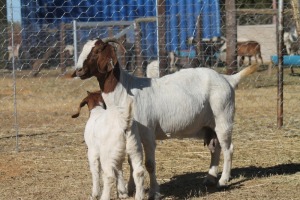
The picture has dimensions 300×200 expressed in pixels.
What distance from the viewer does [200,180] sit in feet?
25.1

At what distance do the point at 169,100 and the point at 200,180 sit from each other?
121 centimetres

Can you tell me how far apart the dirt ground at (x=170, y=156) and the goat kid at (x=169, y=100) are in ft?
1.58

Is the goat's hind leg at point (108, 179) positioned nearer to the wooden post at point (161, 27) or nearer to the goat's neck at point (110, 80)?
the goat's neck at point (110, 80)

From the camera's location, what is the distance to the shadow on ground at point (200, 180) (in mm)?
7000

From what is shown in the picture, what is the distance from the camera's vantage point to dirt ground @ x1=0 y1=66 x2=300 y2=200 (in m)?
7.14

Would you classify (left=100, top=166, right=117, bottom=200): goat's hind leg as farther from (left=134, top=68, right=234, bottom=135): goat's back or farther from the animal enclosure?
the animal enclosure

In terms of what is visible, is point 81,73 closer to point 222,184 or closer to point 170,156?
point 222,184

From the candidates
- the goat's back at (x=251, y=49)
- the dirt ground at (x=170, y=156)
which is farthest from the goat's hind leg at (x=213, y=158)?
the goat's back at (x=251, y=49)

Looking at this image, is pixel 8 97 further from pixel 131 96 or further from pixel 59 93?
pixel 131 96

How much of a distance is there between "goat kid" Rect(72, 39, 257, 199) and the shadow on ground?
0.17 m

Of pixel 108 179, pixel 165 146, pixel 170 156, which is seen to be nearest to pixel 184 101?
pixel 108 179

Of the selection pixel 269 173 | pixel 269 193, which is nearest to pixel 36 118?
pixel 269 173

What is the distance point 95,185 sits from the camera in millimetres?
6441

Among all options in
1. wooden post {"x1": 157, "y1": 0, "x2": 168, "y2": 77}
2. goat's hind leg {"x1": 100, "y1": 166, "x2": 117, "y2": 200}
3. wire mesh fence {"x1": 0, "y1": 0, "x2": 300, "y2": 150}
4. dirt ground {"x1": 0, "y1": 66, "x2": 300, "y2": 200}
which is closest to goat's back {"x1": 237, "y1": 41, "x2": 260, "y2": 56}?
wire mesh fence {"x1": 0, "y1": 0, "x2": 300, "y2": 150}
